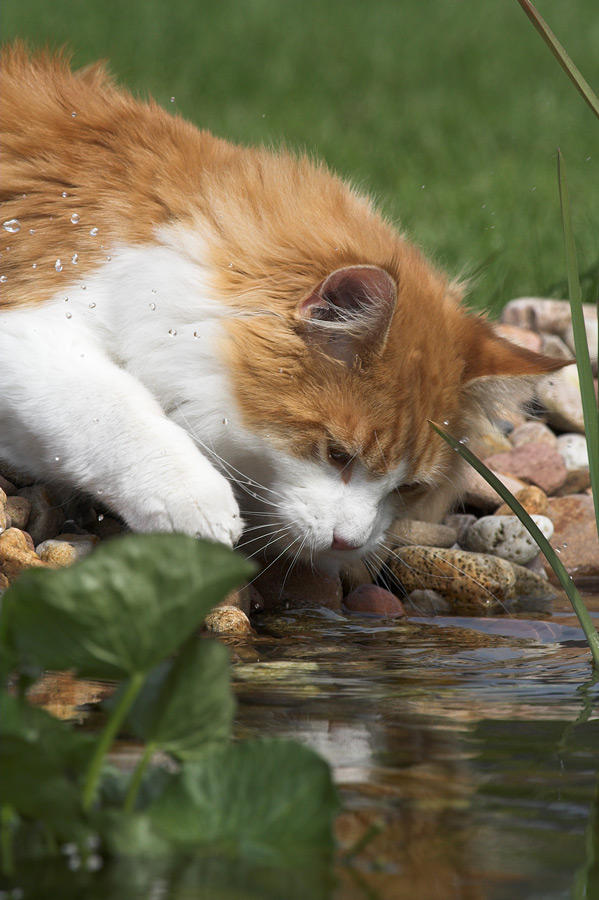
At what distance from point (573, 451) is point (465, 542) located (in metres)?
0.74

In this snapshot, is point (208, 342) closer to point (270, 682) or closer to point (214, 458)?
point (214, 458)

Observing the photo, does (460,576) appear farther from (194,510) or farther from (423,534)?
(194,510)

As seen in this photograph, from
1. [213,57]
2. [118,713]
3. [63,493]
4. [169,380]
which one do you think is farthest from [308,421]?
[213,57]

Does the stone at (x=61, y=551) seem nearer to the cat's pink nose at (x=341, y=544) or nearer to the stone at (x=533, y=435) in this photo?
the cat's pink nose at (x=341, y=544)

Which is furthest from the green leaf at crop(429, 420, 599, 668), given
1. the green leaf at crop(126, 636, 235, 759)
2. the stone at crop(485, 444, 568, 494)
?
the stone at crop(485, 444, 568, 494)

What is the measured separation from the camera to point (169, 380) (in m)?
2.54

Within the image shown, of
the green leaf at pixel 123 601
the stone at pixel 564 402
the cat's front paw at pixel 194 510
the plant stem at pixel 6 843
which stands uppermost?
the green leaf at pixel 123 601

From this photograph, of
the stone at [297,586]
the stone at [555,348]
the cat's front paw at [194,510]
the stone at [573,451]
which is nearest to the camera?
the cat's front paw at [194,510]

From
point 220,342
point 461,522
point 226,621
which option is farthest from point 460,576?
point 220,342

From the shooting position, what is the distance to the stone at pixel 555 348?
4.06 metres

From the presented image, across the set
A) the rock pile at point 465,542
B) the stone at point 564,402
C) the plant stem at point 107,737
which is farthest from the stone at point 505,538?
the plant stem at point 107,737

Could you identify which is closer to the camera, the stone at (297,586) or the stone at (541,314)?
the stone at (297,586)

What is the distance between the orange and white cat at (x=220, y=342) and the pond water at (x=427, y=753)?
36cm

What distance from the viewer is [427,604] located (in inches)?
111
